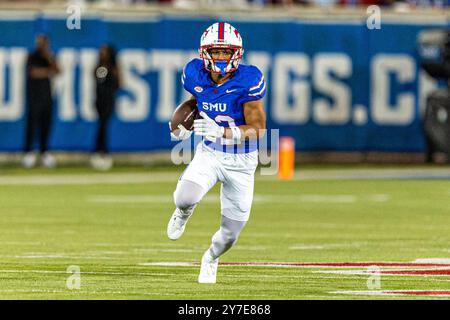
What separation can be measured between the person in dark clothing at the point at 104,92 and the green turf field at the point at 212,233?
0.49 meters

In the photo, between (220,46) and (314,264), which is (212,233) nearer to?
(314,264)

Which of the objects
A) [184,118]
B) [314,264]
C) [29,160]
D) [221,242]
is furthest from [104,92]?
[221,242]

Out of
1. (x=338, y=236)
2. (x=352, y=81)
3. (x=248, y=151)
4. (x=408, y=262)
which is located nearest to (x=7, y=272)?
(x=248, y=151)

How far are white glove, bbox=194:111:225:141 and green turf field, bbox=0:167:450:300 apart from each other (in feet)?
3.55

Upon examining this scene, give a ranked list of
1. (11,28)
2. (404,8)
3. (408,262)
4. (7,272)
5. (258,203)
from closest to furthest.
Result: 1. (7,272)
2. (408,262)
3. (258,203)
4. (11,28)
5. (404,8)

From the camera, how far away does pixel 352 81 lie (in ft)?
94.3

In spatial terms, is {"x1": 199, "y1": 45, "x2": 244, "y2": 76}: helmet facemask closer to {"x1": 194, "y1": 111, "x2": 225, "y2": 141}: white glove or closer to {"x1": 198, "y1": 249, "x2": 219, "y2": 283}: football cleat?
{"x1": 194, "y1": 111, "x2": 225, "y2": 141}: white glove

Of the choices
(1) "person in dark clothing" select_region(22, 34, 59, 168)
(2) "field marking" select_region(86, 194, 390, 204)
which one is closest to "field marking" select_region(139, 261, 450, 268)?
(2) "field marking" select_region(86, 194, 390, 204)

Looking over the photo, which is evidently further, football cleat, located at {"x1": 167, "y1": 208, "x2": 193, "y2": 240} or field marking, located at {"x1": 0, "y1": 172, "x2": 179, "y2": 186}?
field marking, located at {"x1": 0, "y1": 172, "x2": 179, "y2": 186}

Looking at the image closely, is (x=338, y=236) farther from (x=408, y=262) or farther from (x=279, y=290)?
(x=279, y=290)

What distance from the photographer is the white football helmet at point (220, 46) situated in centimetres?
1166

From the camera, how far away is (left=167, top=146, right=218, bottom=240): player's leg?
37.6 feet

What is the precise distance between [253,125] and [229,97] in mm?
303

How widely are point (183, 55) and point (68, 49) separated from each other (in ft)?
6.73
